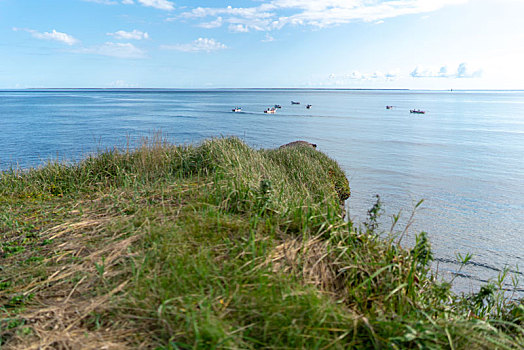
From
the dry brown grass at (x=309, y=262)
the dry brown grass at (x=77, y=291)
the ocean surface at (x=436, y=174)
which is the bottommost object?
the ocean surface at (x=436, y=174)

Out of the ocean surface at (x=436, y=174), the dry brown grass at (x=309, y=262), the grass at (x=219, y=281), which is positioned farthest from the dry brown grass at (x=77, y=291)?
the ocean surface at (x=436, y=174)

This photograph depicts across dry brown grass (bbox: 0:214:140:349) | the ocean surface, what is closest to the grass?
dry brown grass (bbox: 0:214:140:349)

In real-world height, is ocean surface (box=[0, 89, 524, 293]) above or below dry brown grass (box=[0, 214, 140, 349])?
below

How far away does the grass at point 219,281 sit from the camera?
256cm

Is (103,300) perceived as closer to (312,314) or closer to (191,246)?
(191,246)

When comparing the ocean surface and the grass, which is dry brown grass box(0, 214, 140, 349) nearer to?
the grass

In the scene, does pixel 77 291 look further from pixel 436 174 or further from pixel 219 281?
pixel 436 174

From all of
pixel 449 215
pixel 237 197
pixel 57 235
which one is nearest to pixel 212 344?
pixel 237 197

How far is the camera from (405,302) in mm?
3182

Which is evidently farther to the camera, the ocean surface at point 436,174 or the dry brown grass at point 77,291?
the ocean surface at point 436,174

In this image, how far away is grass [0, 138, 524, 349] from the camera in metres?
2.56

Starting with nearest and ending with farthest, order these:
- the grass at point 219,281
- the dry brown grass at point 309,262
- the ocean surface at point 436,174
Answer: the grass at point 219,281 < the dry brown grass at point 309,262 < the ocean surface at point 436,174

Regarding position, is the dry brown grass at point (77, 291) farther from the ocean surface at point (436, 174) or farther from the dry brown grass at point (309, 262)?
the ocean surface at point (436, 174)

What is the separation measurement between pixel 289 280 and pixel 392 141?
41.3 meters
